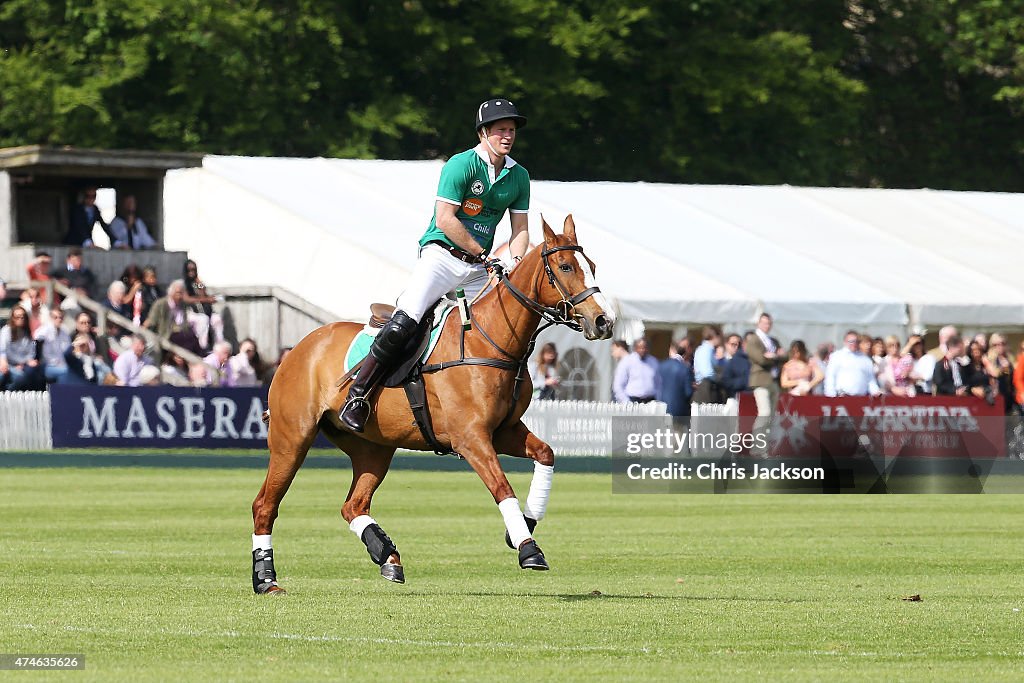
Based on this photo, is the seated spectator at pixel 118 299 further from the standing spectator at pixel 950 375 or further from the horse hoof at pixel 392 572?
the horse hoof at pixel 392 572

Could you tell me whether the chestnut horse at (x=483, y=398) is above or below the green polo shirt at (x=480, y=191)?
below

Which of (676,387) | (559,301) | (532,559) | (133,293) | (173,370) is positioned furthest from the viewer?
(133,293)

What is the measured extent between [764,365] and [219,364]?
7983 mm

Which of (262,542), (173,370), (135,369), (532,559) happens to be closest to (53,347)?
(135,369)

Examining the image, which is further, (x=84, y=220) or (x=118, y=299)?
(x=84, y=220)

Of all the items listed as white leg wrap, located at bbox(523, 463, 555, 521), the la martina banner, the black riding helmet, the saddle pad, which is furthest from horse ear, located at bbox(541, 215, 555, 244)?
the la martina banner

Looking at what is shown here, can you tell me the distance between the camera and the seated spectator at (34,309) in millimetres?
29234

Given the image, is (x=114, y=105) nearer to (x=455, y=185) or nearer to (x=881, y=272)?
(x=881, y=272)

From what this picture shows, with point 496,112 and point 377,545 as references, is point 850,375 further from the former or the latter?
point 496,112

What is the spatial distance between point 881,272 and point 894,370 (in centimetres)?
588

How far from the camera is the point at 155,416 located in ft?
92.3

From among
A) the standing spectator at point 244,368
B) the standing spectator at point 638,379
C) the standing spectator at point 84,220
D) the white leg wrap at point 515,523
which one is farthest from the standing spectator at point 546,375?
the white leg wrap at point 515,523

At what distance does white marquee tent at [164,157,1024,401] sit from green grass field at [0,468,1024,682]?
12331 millimetres

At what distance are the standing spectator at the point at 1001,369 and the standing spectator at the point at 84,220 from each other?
46.9 feet
